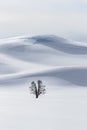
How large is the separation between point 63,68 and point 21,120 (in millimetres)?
81191

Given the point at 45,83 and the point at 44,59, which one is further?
the point at 44,59

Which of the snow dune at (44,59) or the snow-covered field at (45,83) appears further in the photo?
the snow dune at (44,59)

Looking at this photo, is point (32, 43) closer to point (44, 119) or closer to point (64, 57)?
point (64, 57)

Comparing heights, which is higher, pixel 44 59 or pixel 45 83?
pixel 44 59

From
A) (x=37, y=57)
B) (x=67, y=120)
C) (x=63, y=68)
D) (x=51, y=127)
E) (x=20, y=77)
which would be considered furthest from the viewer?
(x=37, y=57)

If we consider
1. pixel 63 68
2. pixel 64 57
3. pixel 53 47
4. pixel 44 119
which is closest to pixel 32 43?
pixel 53 47

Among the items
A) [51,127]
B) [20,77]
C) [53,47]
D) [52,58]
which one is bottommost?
[51,127]

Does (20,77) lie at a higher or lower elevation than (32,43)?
lower

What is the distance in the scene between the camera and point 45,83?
279 feet

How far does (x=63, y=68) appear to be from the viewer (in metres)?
103

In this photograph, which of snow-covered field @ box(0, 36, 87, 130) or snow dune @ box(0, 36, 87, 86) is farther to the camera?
snow dune @ box(0, 36, 87, 86)

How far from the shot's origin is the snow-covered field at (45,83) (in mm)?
21984

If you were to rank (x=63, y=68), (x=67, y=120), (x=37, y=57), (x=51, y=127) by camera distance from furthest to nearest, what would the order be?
1. (x=37, y=57)
2. (x=63, y=68)
3. (x=67, y=120)
4. (x=51, y=127)

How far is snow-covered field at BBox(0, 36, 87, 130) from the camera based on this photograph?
72.1ft
